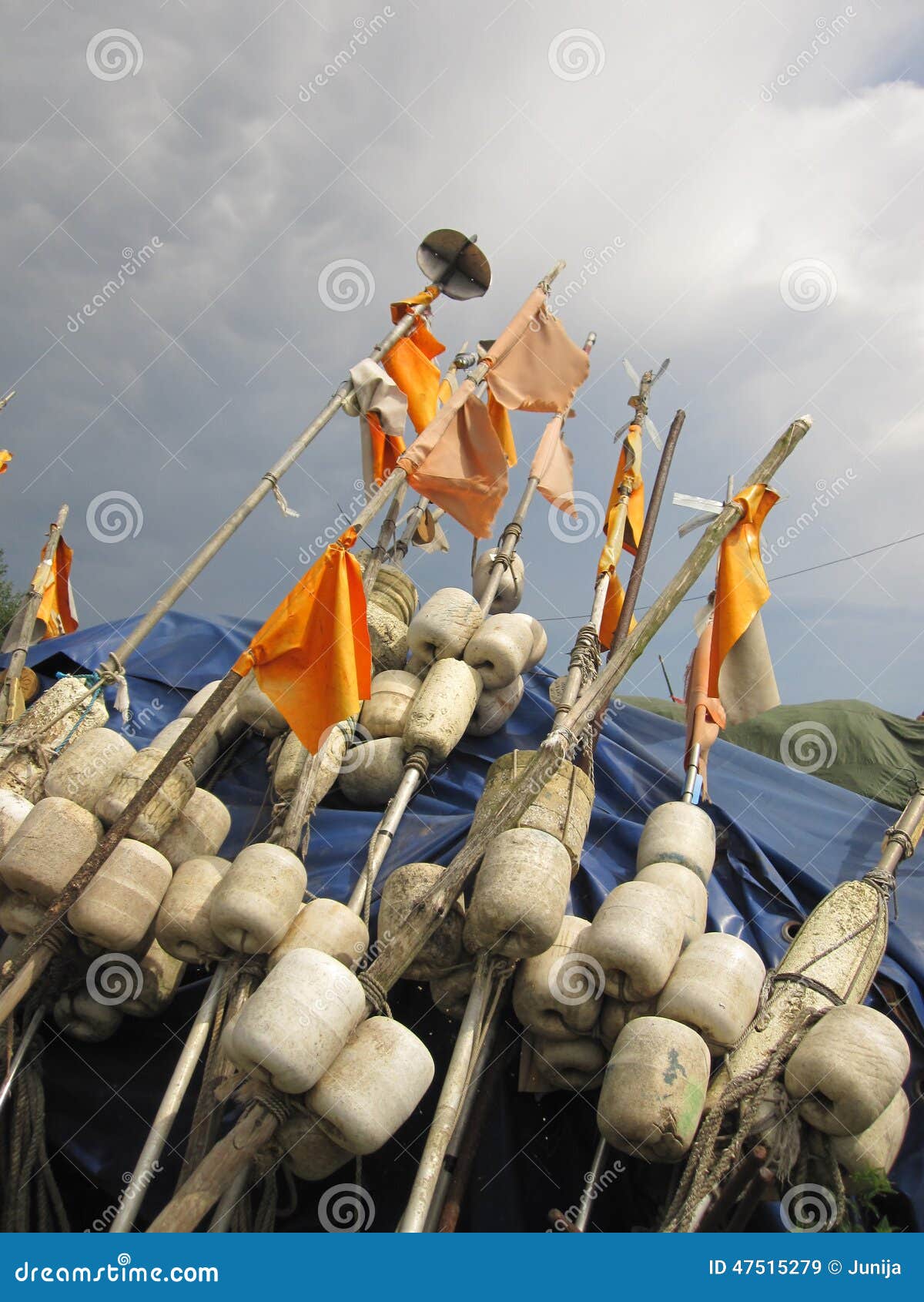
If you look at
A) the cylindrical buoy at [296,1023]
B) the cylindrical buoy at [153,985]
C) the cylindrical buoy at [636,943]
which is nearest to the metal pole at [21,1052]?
the cylindrical buoy at [153,985]

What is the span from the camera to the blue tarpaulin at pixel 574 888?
493 centimetres

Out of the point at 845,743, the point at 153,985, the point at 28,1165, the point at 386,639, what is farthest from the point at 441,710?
the point at 845,743

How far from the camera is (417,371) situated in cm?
819

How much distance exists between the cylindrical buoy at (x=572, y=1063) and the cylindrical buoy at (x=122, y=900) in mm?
2410

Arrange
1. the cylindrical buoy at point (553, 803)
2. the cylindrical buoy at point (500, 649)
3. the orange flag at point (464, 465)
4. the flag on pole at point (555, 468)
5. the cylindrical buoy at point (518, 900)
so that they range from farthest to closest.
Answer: the flag on pole at point (555, 468), the cylindrical buoy at point (500, 649), the orange flag at point (464, 465), the cylindrical buoy at point (553, 803), the cylindrical buoy at point (518, 900)

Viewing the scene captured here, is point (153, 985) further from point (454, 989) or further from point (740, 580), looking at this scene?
point (740, 580)

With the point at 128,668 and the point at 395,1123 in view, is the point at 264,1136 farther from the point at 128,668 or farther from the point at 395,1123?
the point at 128,668

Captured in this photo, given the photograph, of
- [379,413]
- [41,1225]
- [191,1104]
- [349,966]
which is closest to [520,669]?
[379,413]

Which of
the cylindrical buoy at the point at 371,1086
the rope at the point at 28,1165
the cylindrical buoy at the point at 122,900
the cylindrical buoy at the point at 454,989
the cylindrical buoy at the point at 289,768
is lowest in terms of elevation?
the rope at the point at 28,1165

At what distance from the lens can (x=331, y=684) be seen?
5516 mm

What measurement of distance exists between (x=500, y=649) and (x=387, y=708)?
42.5 inches

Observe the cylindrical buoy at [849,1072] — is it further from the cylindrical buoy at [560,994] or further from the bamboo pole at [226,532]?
the bamboo pole at [226,532]

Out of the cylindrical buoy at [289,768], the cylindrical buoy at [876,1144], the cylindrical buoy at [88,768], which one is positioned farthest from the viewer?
the cylindrical buoy at [289,768]

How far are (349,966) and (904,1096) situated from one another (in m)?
3.03
